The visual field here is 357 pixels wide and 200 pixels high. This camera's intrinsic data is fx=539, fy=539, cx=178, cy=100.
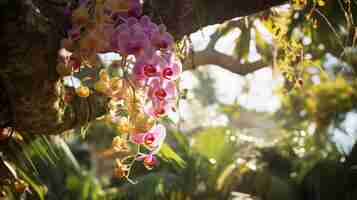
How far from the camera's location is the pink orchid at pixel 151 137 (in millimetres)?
1416

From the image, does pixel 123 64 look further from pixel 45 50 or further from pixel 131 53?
pixel 45 50

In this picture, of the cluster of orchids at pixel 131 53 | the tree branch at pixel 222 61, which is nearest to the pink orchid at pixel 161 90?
the cluster of orchids at pixel 131 53

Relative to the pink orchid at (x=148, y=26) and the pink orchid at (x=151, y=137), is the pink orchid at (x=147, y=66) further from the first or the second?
the pink orchid at (x=151, y=137)

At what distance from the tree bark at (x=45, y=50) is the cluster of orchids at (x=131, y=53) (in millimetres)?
52

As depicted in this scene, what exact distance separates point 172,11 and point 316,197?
2.47m

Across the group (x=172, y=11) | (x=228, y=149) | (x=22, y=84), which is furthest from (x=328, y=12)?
(x=228, y=149)

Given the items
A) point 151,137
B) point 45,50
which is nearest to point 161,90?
point 151,137

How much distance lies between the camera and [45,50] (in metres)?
1.32

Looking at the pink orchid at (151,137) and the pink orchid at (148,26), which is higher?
the pink orchid at (148,26)

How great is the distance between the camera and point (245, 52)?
2938mm

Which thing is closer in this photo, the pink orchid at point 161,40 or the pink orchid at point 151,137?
the pink orchid at point 161,40

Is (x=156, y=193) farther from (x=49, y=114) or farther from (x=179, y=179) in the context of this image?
(x=49, y=114)

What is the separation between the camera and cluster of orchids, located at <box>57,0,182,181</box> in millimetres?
1309

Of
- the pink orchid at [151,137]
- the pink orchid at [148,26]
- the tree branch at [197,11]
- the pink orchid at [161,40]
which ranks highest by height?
the tree branch at [197,11]
